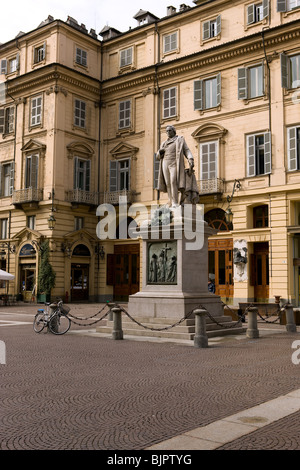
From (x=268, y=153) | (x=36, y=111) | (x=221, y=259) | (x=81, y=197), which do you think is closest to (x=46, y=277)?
(x=81, y=197)

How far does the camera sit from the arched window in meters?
28.9

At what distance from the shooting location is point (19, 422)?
17.3 feet

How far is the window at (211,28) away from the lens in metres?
29.4

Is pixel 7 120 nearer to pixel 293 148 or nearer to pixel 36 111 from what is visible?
pixel 36 111

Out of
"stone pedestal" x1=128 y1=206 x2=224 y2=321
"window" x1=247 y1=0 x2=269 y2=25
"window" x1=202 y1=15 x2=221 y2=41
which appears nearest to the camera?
"stone pedestal" x1=128 y1=206 x2=224 y2=321

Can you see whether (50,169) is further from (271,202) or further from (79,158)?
(271,202)

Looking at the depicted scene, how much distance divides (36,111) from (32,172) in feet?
14.1

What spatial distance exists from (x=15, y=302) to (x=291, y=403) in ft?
92.8

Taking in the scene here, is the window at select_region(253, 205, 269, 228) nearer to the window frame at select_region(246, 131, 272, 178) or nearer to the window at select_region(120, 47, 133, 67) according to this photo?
the window frame at select_region(246, 131, 272, 178)

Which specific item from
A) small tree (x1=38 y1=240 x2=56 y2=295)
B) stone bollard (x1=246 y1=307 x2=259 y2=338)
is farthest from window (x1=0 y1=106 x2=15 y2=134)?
→ stone bollard (x1=246 y1=307 x2=259 y2=338)

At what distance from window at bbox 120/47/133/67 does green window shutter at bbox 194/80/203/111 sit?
A: 245 inches

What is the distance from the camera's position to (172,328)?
12.6 meters

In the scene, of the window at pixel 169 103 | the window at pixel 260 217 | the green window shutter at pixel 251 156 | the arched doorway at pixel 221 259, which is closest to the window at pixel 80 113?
the window at pixel 169 103
